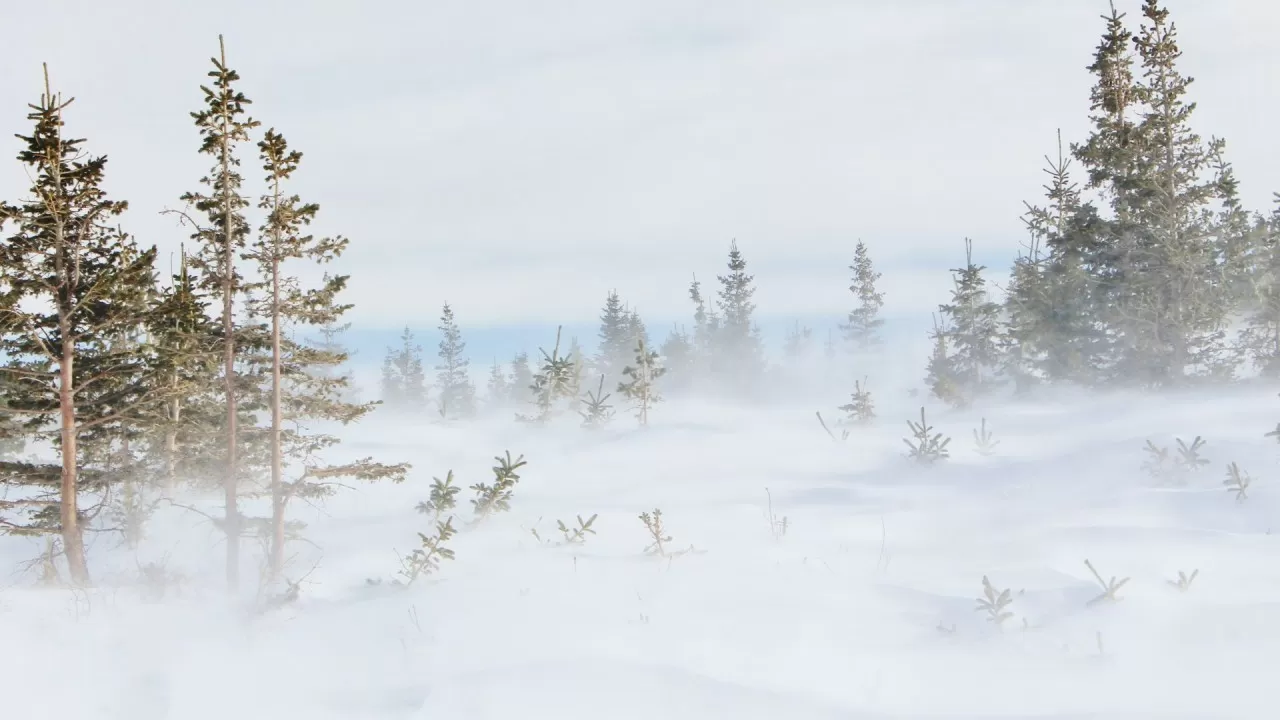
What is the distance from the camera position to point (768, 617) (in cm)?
873

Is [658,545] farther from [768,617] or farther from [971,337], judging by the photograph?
[971,337]

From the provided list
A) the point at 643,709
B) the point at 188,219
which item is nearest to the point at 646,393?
the point at 188,219

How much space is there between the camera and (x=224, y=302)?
50.7ft

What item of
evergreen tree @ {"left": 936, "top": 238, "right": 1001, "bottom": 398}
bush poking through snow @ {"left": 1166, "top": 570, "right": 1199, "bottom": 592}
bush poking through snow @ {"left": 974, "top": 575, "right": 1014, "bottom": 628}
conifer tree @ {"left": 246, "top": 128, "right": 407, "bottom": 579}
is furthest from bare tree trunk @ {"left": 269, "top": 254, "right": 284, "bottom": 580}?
evergreen tree @ {"left": 936, "top": 238, "right": 1001, "bottom": 398}

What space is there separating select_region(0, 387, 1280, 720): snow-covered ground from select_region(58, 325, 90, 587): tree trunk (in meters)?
0.61

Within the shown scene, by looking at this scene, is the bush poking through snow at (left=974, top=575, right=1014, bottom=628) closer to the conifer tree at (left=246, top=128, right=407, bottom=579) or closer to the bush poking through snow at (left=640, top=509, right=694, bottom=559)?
the bush poking through snow at (left=640, top=509, right=694, bottom=559)

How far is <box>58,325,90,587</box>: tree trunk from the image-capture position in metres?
13.1

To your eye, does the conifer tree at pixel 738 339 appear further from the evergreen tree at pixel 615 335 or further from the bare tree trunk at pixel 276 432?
the bare tree trunk at pixel 276 432

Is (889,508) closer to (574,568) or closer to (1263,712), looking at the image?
(574,568)

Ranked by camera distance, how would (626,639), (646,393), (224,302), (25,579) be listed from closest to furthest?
(626,639) < (224,302) < (25,579) < (646,393)

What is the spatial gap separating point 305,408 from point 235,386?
1591 mm

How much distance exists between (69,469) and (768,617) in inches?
492

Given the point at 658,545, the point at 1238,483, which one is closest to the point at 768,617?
the point at 658,545

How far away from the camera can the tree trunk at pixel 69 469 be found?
43.0ft
